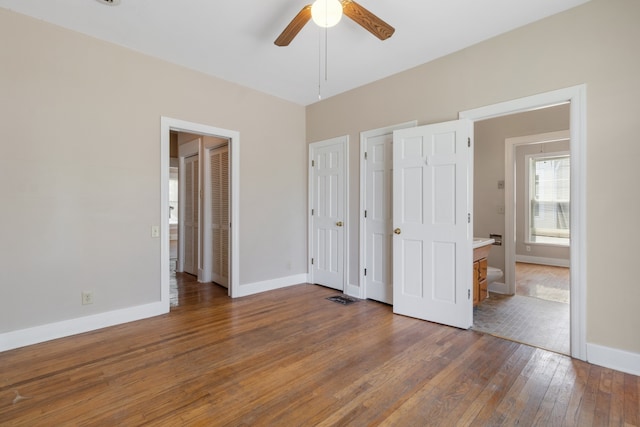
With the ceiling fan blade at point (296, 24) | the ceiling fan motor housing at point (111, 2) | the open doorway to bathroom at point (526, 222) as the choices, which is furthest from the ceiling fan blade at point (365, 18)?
the open doorway to bathroom at point (526, 222)

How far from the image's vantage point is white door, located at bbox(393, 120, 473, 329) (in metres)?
3.00

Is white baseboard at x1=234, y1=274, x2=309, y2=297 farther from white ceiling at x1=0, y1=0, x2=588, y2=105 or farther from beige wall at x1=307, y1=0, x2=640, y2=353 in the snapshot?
beige wall at x1=307, y1=0, x2=640, y2=353

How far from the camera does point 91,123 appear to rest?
117 inches

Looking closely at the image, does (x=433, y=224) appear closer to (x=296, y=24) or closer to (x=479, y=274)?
(x=479, y=274)

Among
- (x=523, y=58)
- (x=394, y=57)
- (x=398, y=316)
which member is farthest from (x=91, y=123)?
(x=523, y=58)

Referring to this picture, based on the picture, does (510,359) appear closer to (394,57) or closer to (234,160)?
(394,57)

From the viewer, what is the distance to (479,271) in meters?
3.52

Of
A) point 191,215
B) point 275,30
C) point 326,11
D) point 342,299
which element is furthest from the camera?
point 191,215

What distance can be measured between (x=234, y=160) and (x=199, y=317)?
202 cm

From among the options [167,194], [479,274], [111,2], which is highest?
[111,2]

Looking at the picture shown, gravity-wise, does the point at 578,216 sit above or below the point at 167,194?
below

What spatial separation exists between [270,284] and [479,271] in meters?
2.78

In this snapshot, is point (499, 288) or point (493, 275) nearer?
point (493, 275)

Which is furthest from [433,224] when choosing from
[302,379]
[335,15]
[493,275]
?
[335,15]
